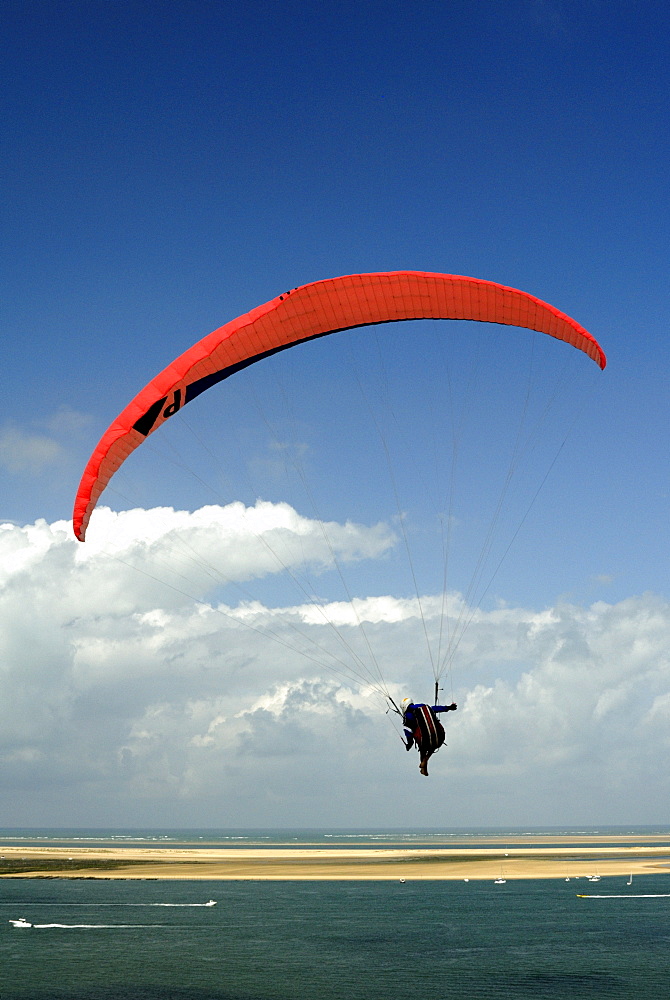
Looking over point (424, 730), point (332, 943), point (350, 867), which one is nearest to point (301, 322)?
point (424, 730)

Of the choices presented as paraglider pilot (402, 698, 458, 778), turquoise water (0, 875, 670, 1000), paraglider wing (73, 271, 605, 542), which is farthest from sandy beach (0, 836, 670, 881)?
paraglider wing (73, 271, 605, 542)

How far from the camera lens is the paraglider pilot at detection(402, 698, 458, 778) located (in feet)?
55.7

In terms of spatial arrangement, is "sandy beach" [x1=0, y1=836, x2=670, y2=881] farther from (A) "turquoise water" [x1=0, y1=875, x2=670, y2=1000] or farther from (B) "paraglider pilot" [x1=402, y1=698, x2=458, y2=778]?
(B) "paraglider pilot" [x1=402, y1=698, x2=458, y2=778]

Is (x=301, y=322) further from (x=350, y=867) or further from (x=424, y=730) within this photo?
(x=350, y=867)

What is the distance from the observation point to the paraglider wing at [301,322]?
16.7 m

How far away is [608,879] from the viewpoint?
163 ft

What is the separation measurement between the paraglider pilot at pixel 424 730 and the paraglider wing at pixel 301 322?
7.58 meters

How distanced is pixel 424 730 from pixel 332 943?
1506 cm

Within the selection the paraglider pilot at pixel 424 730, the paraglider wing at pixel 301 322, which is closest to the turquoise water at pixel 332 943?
the paraglider pilot at pixel 424 730

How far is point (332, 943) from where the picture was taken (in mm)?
28250

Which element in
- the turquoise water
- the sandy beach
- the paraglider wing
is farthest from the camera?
the sandy beach

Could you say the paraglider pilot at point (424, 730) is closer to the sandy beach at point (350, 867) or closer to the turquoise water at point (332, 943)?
the turquoise water at point (332, 943)

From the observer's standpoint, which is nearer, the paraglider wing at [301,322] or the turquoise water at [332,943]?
the paraglider wing at [301,322]

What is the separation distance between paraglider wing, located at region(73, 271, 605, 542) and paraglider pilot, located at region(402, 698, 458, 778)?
24.9 feet
